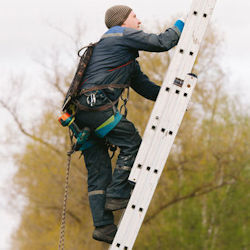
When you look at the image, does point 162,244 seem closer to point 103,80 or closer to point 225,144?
point 225,144

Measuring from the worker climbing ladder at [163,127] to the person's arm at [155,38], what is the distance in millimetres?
194

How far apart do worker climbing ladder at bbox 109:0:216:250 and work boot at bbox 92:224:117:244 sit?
0.42 m

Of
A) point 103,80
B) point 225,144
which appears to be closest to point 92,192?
point 103,80

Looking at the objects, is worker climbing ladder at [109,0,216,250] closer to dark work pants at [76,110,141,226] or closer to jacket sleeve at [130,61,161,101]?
dark work pants at [76,110,141,226]

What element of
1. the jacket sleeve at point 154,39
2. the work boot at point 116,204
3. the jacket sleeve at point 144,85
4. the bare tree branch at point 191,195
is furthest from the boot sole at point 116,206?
the bare tree branch at point 191,195

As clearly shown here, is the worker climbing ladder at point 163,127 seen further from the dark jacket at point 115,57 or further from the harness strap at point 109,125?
the harness strap at point 109,125

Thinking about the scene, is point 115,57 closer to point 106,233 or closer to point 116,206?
point 116,206

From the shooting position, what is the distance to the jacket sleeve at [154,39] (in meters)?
3.37

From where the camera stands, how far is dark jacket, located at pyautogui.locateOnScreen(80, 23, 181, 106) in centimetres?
341

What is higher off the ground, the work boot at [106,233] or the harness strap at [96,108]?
the harness strap at [96,108]

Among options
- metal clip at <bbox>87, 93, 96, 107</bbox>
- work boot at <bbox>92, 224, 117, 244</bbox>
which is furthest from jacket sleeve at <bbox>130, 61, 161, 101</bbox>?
work boot at <bbox>92, 224, 117, 244</bbox>

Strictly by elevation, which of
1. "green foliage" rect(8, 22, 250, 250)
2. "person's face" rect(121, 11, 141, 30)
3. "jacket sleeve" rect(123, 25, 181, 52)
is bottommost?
"green foliage" rect(8, 22, 250, 250)

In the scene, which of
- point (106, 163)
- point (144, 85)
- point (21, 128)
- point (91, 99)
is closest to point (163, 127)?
point (91, 99)

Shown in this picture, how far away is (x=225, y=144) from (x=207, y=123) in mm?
1853
